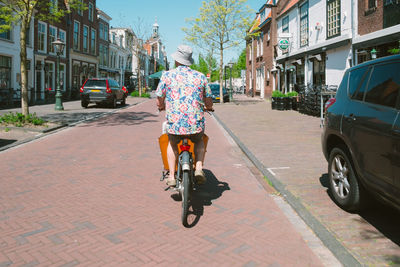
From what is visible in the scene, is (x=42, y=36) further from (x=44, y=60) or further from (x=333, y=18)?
(x=333, y=18)

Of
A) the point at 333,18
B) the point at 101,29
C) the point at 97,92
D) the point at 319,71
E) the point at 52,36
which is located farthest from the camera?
the point at 101,29

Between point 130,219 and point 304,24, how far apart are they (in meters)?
22.4

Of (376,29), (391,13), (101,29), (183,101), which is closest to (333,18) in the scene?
(376,29)

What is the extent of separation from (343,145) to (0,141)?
27.0ft

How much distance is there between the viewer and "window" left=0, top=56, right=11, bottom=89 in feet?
77.4

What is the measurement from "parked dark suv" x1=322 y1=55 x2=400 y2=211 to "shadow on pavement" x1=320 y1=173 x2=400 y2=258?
0.57ft

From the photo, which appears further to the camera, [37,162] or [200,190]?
[37,162]

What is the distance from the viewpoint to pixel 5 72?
2395 cm

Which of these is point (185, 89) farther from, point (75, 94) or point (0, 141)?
point (75, 94)

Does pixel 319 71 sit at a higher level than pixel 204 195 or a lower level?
higher

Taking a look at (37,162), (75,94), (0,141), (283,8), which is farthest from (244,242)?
(75,94)

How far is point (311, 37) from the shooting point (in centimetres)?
2242

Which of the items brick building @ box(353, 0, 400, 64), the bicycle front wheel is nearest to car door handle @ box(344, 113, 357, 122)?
the bicycle front wheel

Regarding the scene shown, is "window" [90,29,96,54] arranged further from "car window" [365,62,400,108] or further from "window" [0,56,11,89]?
"car window" [365,62,400,108]
